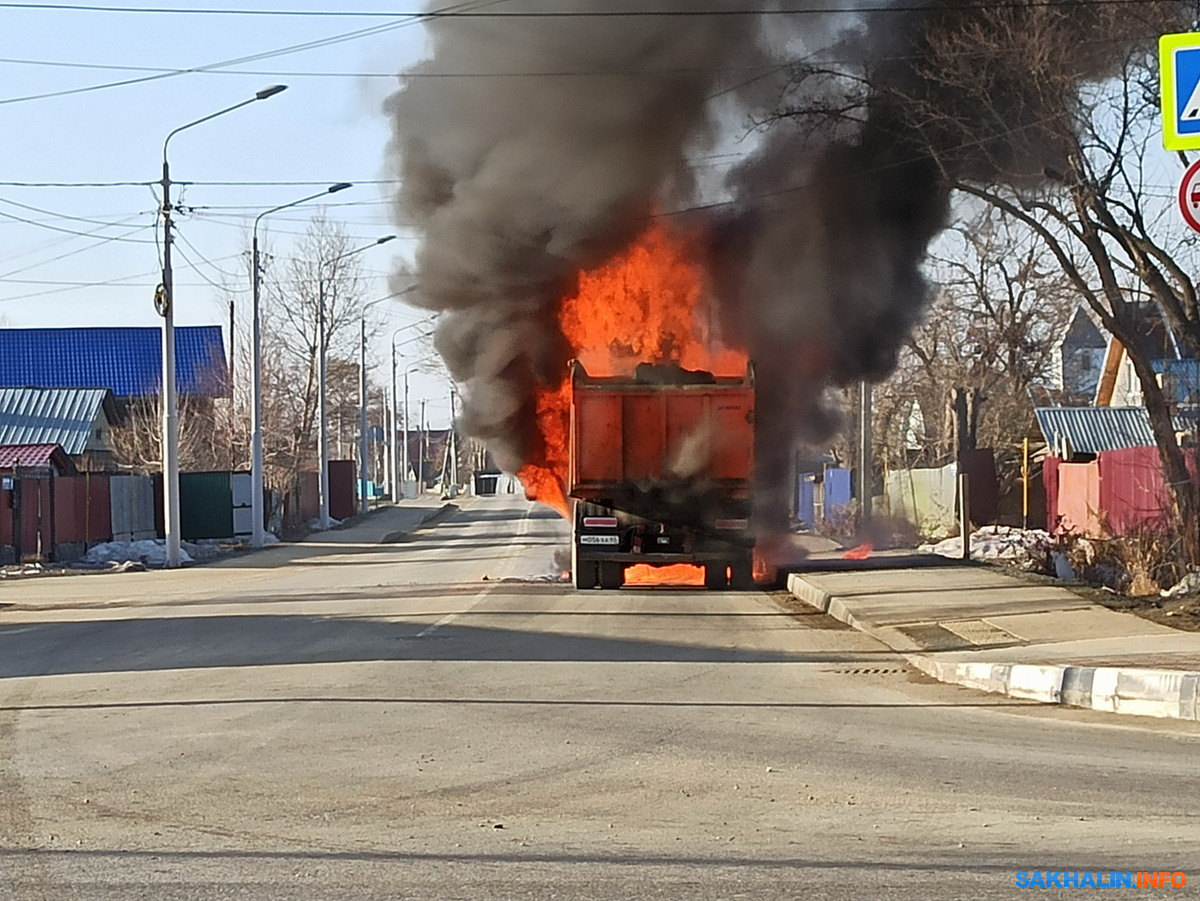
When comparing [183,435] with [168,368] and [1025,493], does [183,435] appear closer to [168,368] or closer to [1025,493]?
[168,368]

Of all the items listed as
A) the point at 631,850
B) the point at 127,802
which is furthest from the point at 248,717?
the point at 631,850

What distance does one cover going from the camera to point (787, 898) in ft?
17.5

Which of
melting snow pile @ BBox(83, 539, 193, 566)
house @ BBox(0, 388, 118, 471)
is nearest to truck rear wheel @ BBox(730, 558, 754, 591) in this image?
melting snow pile @ BBox(83, 539, 193, 566)

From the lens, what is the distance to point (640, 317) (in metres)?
22.2

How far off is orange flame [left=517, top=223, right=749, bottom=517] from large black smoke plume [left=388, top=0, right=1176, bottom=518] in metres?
0.26

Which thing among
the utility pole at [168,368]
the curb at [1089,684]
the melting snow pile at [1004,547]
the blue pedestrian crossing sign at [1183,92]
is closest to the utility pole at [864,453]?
the melting snow pile at [1004,547]

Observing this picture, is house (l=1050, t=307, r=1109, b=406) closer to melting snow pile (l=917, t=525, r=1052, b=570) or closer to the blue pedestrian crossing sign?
melting snow pile (l=917, t=525, r=1052, b=570)

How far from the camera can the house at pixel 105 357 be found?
195 feet

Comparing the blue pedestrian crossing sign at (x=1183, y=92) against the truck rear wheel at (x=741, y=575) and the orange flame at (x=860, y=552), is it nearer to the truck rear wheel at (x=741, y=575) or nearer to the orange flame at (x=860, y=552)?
the truck rear wheel at (x=741, y=575)

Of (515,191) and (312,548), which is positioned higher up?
(515,191)

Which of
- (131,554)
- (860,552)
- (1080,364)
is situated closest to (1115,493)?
(860,552)

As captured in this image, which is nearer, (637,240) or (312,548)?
(637,240)

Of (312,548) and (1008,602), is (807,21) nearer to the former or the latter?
(1008,602)

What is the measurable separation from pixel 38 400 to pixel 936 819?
4674cm
